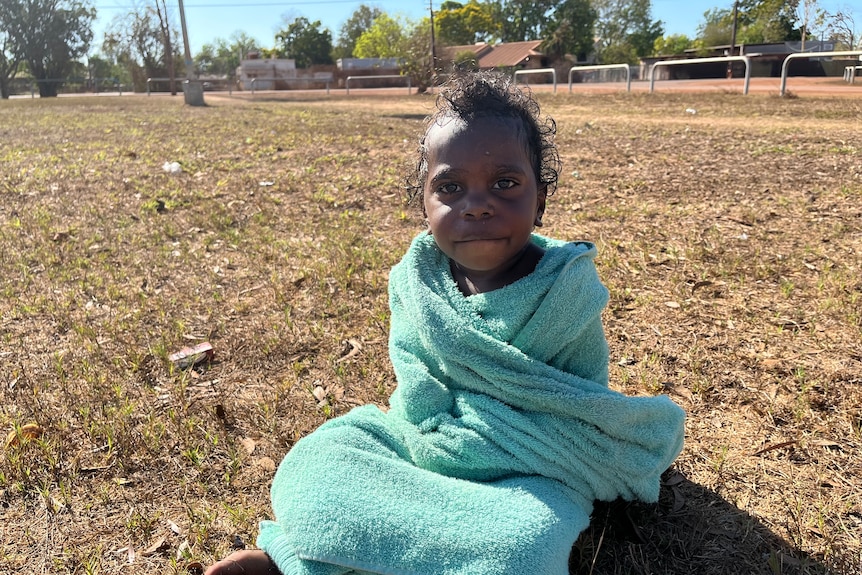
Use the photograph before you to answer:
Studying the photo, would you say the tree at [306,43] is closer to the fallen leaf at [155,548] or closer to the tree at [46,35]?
the tree at [46,35]

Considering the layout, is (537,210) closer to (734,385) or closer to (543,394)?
(543,394)

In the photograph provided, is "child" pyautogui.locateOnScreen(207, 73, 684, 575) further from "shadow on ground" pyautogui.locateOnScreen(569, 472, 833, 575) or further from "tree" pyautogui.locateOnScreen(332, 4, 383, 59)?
"tree" pyautogui.locateOnScreen(332, 4, 383, 59)

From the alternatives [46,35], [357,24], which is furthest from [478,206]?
[357,24]

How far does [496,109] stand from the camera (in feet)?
6.54

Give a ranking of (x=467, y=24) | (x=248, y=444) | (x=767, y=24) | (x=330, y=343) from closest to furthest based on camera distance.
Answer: (x=248, y=444)
(x=330, y=343)
(x=767, y=24)
(x=467, y=24)

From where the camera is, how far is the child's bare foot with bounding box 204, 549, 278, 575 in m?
1.82

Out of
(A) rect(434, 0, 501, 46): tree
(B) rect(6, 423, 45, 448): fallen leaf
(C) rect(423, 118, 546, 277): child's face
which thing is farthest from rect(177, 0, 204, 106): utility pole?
(A) rect(434, 0, 501, 46): tree

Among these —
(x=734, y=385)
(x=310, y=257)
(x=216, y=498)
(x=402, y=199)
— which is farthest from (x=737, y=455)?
(x=402, y=199)

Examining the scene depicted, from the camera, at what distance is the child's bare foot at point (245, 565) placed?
5.98ft

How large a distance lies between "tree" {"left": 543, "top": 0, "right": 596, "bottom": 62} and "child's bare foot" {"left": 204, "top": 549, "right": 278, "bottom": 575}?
200 ft

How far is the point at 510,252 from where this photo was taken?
6.54 ft

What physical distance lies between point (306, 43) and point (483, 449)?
7985cm

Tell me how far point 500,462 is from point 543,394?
8.9 inches

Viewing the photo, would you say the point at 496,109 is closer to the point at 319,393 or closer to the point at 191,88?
the point at 319,393
